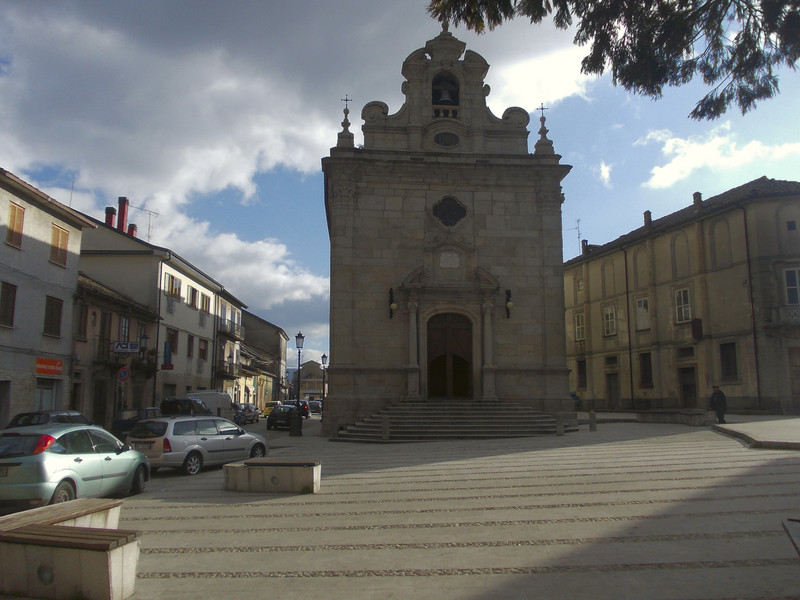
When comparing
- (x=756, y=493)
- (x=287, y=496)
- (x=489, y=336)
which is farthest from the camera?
(x=489, y=336)

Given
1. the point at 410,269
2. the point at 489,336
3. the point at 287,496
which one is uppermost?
the point at 410,269

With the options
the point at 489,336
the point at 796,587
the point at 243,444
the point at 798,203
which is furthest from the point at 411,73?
the point at 796,587

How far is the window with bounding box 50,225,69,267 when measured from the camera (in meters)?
25.1

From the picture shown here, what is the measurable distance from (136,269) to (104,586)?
33316 millimetres

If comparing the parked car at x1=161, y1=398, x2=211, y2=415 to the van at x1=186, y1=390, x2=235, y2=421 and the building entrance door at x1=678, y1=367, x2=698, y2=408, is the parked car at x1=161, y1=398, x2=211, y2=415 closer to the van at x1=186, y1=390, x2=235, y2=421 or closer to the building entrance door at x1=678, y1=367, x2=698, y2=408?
the van at x1=186, y1=390, x2=235, y2=421

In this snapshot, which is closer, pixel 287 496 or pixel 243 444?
pixel 287 496

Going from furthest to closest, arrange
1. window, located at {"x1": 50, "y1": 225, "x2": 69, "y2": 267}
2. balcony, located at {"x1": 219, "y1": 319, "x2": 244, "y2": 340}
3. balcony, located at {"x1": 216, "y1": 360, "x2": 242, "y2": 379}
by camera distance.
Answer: balcony, located at {"x1": 219, "y1": 319, "x2": 244, "y2": 340} → balcony, located at {"x1": 216, "y1": 360, "x2": 242, "y2": 379} → window, located at {"x1": 50, "y1": 225, "x2": 69, "y2": 267}

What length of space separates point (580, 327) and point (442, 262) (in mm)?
23584

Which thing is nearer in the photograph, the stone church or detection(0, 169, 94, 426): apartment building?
detection(0, 169, 94, 426): apartment building

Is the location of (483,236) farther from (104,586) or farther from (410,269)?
(104,586)

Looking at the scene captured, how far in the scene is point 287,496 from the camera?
34.3 ft

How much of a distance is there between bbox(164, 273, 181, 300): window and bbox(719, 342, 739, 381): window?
29.5 m

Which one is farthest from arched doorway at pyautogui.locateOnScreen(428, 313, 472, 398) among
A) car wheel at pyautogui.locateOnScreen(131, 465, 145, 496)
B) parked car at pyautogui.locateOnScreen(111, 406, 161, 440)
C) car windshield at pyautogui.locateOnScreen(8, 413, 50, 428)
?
car wheel at pyautogui.locateOnScreen(131, 465, 145, 496)

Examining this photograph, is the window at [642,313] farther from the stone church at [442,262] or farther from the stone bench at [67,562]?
the stone bench at [67,562]
